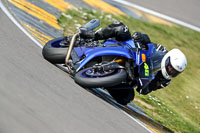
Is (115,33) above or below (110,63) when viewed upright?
above

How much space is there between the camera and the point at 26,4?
942cm

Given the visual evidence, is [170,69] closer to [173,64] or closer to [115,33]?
[173,64]

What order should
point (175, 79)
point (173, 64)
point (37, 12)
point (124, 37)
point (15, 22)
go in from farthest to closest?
point (175, 79), point (37, 12), point (15, 22), point (124, 37), point (173, 64)

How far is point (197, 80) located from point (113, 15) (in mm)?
3481

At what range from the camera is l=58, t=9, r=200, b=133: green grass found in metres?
7.54

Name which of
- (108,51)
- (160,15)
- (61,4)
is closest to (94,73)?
(108,51)

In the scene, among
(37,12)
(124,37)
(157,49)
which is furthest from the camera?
(37,12)

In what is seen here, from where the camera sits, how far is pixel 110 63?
5.82m

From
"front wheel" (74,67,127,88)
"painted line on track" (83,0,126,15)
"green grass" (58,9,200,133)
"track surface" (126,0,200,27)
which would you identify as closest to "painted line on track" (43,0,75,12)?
"green grass" (58,9,200,133)

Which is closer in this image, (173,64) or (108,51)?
(173,64)

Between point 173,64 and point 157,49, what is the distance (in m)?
0.64

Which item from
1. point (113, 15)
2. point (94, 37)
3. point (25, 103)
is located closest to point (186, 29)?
point (113, 15)

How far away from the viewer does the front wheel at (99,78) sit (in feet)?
18.0

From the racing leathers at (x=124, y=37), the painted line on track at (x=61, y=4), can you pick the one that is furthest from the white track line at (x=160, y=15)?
the racing leathers at (x=124, y=37)
